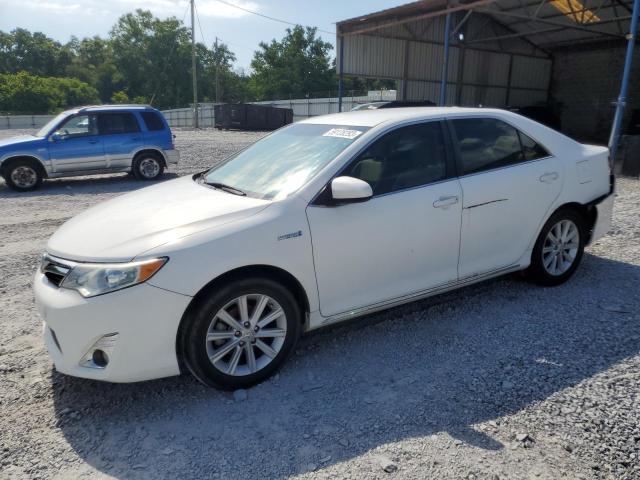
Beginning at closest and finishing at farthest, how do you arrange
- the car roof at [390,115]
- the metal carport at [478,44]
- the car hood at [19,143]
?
1. the car roof at [390,115]
2. the car hood at [19,143]
3. the metal carport at [478,44]

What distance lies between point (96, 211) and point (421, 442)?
276 centimetres

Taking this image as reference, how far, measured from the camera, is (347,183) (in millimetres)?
3039

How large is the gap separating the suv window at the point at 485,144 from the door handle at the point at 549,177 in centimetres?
26

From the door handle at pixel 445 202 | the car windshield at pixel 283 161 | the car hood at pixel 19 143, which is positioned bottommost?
the door handle at pixel 445 202

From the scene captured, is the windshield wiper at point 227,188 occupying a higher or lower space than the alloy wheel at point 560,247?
higher

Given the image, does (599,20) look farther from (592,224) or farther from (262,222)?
(262,222)

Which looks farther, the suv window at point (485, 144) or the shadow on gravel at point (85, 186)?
the shadow on gravel at point (85, 186)

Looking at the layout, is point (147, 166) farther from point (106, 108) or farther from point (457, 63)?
point (457, 63)

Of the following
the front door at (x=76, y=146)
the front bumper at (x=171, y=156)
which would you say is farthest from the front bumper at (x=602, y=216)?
the front door at (x=76, y=146)

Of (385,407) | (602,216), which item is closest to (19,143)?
(385,407)

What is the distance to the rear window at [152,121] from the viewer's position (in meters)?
11.3

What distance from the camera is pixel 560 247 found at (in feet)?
14.5

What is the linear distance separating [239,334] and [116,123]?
9638mm

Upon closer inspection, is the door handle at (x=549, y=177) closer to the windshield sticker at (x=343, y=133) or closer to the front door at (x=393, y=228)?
the front door at (x=393, y=228)
